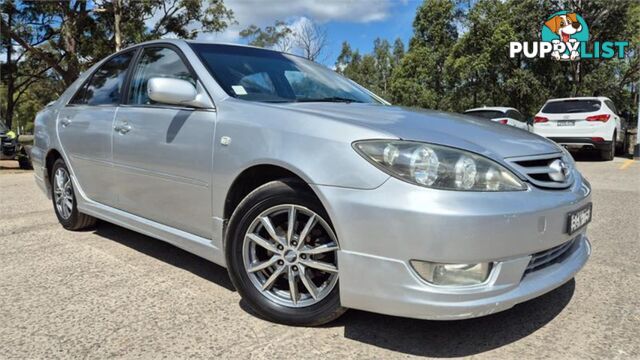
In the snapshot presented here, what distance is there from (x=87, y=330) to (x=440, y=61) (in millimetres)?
29610

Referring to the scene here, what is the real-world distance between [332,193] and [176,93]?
45.4 inches

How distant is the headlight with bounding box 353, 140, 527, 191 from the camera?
2.10m

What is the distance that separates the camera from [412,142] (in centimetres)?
219

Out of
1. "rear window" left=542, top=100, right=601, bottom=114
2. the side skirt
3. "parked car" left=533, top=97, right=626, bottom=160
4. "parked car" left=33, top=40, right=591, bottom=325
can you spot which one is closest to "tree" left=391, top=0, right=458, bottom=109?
"rear window" left=542, top=100, right=601, bottom=114

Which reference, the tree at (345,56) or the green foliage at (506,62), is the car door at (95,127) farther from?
the tree at (345,56)

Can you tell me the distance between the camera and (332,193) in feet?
7.27

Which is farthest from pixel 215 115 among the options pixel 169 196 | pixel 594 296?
pixel 594 296

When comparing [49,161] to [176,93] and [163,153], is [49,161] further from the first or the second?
[176,93]

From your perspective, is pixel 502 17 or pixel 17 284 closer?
pixel 17 284

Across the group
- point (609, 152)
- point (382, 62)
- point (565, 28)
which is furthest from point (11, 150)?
point (382, 62)

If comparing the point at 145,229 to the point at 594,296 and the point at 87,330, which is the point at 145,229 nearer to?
the point at 87,330

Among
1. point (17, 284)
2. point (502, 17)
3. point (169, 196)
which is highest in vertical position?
point (502, 17)

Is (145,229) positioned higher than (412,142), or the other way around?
(412,142)

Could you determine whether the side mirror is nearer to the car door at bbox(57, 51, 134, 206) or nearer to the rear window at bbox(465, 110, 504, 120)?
the car door at bbox(57, 51, 134, 206)
